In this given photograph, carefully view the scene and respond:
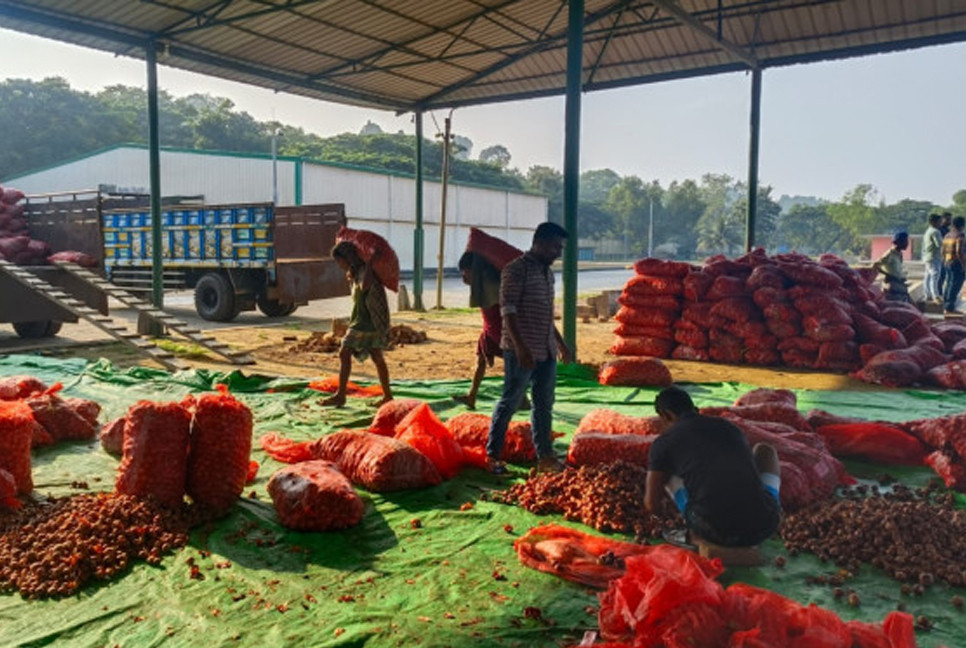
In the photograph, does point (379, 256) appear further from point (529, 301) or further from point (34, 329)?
point (34, 329)

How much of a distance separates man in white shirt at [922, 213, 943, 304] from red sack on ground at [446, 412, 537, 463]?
11.1 meters

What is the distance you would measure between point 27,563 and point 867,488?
4414mm

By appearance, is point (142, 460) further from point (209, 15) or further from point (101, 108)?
point (101, 108)

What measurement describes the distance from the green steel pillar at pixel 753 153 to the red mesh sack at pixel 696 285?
2.96 m

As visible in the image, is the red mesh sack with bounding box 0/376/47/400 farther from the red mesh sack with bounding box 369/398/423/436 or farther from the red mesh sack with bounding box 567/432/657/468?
the red mesh sack with bounding box 567/432/657/468

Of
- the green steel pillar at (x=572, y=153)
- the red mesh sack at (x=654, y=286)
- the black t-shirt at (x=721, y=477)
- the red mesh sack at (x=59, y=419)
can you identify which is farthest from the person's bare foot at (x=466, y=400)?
the red mesh sack at (x=654, y=286)

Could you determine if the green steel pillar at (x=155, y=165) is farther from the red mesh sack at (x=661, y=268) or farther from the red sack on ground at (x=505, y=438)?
the red sack on ground at (x=505, y=438)

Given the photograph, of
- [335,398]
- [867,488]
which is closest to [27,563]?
[335,398]

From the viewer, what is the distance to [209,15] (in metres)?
10.2

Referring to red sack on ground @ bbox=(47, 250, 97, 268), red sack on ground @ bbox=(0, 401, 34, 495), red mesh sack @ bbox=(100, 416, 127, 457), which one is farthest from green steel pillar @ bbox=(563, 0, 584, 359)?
red sack on ground @ bbox=(47, 250, 97, 268)

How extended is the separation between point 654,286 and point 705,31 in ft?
12.6

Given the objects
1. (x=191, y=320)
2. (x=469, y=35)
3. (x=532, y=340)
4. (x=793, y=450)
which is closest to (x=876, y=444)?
(x=793, y=450)

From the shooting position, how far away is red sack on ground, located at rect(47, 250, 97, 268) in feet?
36.3

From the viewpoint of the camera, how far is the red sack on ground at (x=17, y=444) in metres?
3.96
